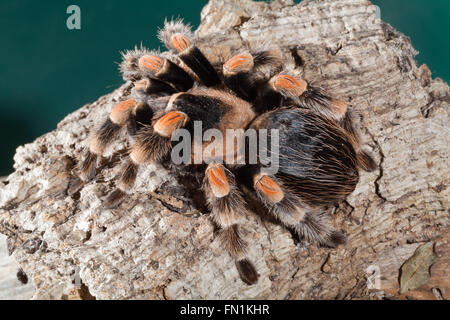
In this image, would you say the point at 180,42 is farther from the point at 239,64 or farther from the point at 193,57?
the point at 239,64

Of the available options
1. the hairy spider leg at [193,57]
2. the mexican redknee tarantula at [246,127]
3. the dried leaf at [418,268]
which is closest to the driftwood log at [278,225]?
the dried leaf at [418,268]

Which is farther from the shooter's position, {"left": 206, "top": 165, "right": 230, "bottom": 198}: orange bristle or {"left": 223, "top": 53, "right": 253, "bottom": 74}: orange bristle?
{"left": 223, "top": 53, "right": 253, "bottom": 74}: orange bristle

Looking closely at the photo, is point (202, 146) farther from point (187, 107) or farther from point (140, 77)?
point (140, 77)

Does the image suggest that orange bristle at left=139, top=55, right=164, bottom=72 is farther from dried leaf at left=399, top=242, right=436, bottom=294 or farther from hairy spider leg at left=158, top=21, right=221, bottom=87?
dried leaf at left=399, top=242, right=436, bottom=294

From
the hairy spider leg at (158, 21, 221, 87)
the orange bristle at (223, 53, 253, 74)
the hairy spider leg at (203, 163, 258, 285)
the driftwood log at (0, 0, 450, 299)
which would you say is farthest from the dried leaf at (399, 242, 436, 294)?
the hairy spider leg at (158, 21, 221, 87)

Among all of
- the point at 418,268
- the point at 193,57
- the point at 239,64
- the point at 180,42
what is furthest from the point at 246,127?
the point at 418,268
